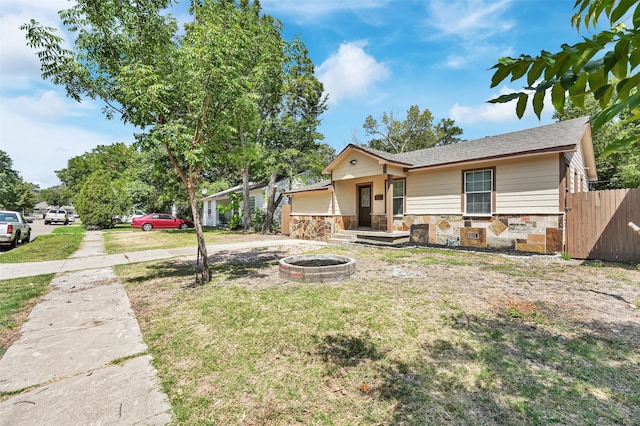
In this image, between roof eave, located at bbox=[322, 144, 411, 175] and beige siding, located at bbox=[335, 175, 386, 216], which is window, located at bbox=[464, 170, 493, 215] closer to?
roof eave, located at bbox=[322, 144, 411, 175]

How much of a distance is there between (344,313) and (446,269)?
406 centimetres

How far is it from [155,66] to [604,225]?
39.3ft

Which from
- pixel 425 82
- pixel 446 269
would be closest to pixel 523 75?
pixel 446 269

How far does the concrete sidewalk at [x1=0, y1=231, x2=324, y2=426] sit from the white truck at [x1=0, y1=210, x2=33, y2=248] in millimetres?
9490

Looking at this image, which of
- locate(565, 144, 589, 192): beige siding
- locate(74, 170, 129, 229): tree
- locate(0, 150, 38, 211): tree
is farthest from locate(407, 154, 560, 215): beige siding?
locate(0, 150, 38, 211): tree

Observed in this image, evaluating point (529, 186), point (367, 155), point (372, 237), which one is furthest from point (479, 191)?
point (367, 155)

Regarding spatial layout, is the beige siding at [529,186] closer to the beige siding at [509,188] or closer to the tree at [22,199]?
the beige siding at [509,188]

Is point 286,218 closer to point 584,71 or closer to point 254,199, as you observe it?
point 254,199

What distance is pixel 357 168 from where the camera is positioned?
13.4m

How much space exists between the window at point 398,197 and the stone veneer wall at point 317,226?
2.64m

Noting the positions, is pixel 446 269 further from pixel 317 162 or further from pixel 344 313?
pixel 317 162

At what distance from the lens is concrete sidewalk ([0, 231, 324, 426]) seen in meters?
2.41

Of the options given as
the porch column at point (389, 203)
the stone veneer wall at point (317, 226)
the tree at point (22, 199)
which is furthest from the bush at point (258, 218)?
the tree at point (22, 199)

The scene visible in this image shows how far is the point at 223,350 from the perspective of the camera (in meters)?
3.37
